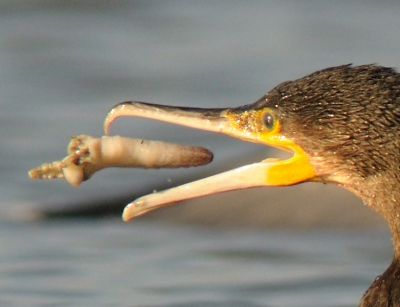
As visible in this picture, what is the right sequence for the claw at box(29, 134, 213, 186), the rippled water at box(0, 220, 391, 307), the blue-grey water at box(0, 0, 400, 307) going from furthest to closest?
the blue-grey water at box(0, 0, 400, 307) < the rippled water at box(0, 220, 391, 307) < the claw at box(29, 134, 213, 186)

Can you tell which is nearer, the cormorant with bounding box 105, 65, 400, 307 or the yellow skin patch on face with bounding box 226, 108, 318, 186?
the cormorant with bounding box 105, 65, 400, 307

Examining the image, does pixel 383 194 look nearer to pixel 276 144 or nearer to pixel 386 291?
pixel 386 291

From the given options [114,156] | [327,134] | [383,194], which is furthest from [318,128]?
[114,156]

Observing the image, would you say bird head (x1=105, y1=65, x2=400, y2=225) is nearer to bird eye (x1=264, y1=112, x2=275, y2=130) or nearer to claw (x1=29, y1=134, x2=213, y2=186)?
bird eye (x1=264, y1=112, x2=275, y2=130)

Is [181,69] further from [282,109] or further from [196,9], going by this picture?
[282,109]

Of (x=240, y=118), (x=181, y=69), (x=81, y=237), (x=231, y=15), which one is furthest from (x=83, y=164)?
(x=231, y=15)

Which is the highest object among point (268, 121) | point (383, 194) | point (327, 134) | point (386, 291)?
point (268, 121)

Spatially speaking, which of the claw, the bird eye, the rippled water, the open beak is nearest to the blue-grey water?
the rippled water
